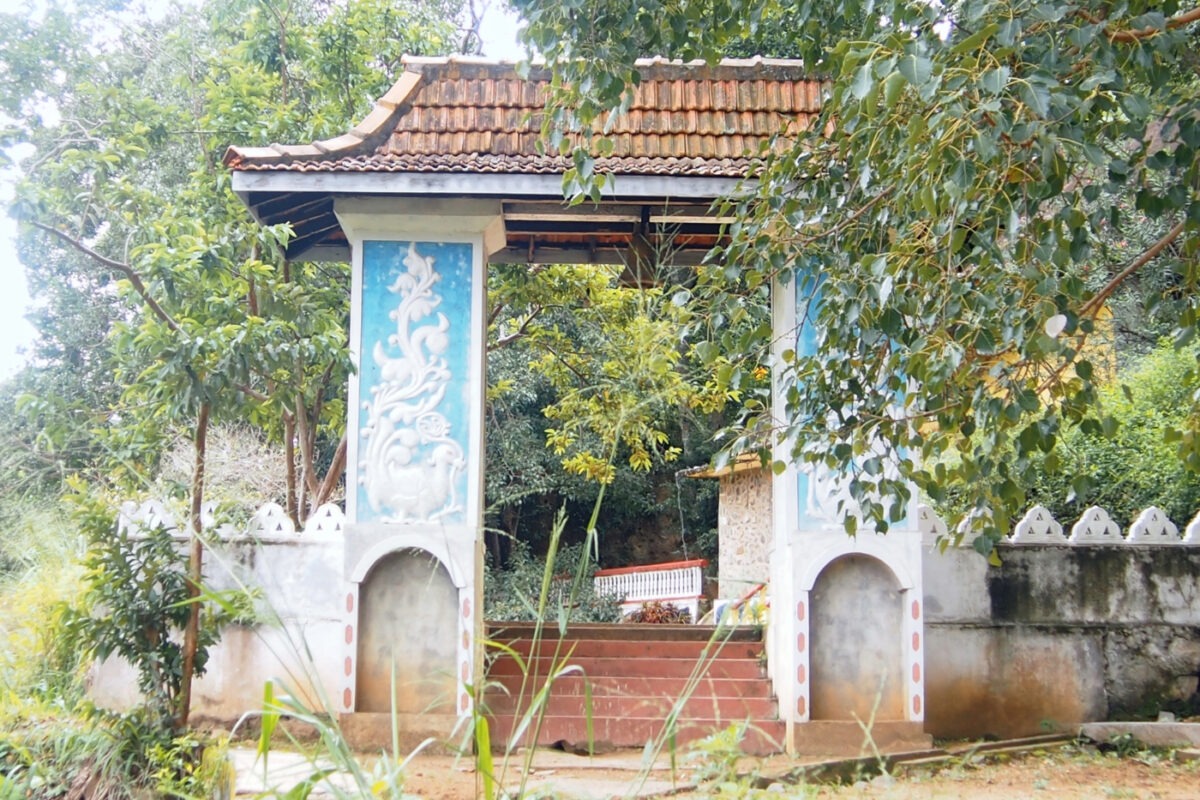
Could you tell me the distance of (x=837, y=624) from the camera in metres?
7.44

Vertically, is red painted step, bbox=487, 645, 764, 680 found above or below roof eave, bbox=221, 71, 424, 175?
below

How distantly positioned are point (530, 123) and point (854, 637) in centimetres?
400

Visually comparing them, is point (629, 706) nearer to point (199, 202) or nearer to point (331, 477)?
Answer: point (331, 477)

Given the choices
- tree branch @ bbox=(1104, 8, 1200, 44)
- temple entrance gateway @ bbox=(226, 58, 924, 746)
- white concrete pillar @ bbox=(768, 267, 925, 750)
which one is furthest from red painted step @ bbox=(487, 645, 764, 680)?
tree branch @ bbox=(1104, 8, 1200, 44)

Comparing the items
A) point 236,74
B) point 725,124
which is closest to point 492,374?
point 236,74

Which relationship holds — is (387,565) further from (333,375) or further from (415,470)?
(333,375)

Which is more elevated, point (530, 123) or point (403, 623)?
point (530, 123)

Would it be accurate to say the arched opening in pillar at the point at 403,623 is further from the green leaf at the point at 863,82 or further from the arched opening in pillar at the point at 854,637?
the green leaf at the point at 863,82

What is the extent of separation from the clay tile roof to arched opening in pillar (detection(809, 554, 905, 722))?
2.69 metres

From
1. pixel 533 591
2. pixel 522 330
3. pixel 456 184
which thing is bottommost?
pixel 533 591

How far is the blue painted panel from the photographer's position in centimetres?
726

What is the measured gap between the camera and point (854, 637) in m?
7.44

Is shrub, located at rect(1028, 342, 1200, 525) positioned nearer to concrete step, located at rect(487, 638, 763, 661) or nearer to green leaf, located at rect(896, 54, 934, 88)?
concrete step, located at rect(487, 638, 763, 661)

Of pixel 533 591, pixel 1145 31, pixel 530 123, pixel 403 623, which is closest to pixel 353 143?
pixel 530 123
